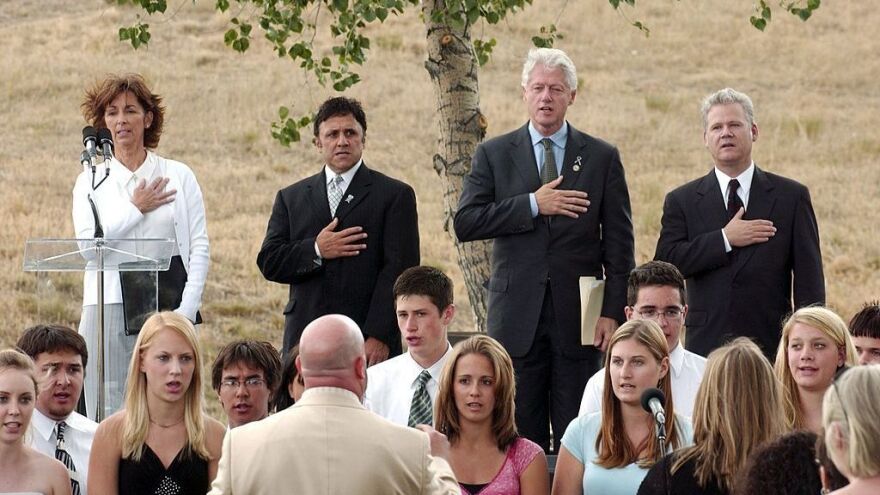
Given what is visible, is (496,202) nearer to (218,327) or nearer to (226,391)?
(226,391)

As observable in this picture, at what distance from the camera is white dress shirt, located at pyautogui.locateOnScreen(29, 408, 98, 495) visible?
21.8 ft

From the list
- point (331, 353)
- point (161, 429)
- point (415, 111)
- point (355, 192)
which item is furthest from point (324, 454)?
point (415, 111)

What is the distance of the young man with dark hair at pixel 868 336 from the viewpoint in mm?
7012

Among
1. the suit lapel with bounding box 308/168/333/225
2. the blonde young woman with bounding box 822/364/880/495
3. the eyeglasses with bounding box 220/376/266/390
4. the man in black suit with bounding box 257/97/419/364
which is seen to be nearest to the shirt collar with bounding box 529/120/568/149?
the man in black suit with bounding box 257/97/419/364

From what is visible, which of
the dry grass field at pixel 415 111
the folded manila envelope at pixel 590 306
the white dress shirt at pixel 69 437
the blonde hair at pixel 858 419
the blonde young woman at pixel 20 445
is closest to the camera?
the blonde hair at pixel 858 419

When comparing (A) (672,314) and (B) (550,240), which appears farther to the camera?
(B) (550,240)

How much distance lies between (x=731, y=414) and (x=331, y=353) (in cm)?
152

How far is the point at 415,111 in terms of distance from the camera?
3094 centimetres

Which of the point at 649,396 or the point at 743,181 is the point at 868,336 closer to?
the point at 743,181

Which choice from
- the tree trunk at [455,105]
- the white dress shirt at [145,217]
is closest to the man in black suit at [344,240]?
the white dress shirt at [145,217]

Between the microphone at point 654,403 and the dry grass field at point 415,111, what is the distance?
10.1m

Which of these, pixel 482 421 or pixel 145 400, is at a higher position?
pixel 145 400

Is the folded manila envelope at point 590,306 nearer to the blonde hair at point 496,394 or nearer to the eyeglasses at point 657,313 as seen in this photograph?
the eyeglasses at point 657,313

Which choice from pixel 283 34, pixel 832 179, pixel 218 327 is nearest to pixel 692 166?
pixel 832 179
